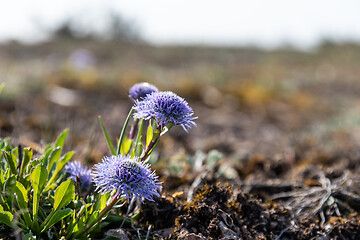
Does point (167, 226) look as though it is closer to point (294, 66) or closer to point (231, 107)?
point (231, 107)

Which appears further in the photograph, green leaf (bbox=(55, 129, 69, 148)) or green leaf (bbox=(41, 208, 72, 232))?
green leaf (bbox=(55, 129, 69, 148))

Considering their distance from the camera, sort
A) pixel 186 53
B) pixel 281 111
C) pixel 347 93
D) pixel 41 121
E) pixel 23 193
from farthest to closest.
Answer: pixel 186 53 → pixel 347 93 → pixel 281 111 → pixel 41 121 → pixel 23 193

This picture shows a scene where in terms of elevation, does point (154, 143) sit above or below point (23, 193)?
above

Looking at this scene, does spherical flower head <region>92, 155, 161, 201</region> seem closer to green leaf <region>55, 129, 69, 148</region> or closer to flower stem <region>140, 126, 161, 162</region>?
flower stem <region>140, 126, 161, 162</region>

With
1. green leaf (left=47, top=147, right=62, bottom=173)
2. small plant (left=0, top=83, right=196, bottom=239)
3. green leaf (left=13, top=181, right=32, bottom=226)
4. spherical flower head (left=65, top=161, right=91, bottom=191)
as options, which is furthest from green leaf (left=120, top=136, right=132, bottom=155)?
green leaf (left=13, top=181, right=32, bottom=226)

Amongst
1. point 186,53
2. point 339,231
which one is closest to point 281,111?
point 339,231

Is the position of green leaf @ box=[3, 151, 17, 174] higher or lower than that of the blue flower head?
lower

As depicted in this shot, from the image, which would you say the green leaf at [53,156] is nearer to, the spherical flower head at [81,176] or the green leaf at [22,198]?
the spherical flower head at [81,176]
